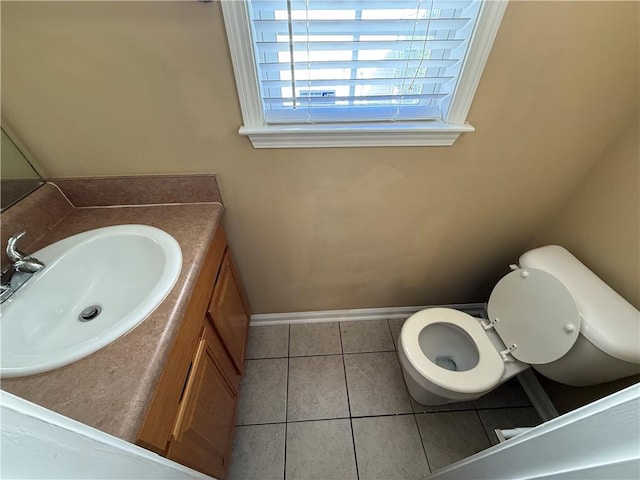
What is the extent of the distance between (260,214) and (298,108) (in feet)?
1.47

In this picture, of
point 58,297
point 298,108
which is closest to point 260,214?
point 298,108

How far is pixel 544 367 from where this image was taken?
104 cm

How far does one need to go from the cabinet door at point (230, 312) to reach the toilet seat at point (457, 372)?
71cm

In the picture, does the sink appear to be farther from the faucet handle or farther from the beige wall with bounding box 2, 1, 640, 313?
the beige wall with bounding box 2, 1, 640, 313

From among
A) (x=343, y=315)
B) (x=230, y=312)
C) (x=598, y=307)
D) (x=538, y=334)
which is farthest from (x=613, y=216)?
(x=230, y=312)

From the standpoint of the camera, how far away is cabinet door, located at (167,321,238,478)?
722mm

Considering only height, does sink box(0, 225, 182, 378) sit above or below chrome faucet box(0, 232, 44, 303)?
below

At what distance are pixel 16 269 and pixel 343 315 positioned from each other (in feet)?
4.53

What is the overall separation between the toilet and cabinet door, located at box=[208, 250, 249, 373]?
71cm

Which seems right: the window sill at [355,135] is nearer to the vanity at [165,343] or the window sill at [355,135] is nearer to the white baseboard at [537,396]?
the vanity at [165,343]

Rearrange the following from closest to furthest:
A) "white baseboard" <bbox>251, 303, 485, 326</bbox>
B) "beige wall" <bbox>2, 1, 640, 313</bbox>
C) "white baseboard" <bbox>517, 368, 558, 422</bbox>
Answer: "beige wall" <bbox>2, 1, 640, 313</bbox> → "white baseboard" <bbox>517, 368, 558, 422</bbox> → "white baseboard" <bbox>251, 303, 485, 326</bbox>

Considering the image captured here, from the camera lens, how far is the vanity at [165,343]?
0.53 m

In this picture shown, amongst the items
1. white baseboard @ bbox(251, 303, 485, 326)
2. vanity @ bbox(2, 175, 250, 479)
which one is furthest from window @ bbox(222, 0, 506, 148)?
white baseboard @ bbox(251, 303, 485, 326)

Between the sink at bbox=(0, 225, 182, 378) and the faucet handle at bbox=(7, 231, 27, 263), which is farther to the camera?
the faucet handle at bbox=(7, 231, 27, 263)
